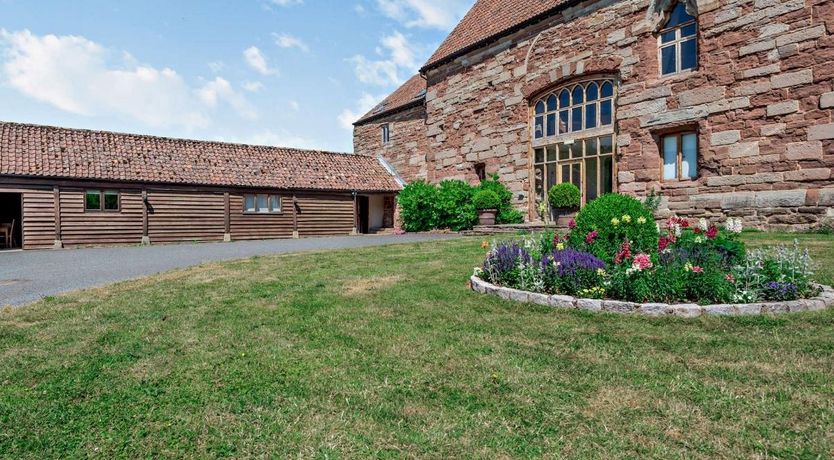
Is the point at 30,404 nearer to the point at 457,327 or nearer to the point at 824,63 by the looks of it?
the point at 457,327

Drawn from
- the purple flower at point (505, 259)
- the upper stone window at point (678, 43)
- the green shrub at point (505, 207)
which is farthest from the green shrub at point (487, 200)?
the purple flower at point (505, 259)

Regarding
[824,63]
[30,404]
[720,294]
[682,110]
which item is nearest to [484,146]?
[682,110]

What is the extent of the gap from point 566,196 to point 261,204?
47.0ft

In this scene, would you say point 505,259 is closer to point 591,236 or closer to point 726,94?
point 591,236

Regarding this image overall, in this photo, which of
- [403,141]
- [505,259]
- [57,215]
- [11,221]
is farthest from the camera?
[403,141]

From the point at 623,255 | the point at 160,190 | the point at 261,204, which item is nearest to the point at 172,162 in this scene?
the point at 160,190

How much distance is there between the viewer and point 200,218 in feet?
67.6

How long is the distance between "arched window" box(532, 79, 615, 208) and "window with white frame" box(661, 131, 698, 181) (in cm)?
166

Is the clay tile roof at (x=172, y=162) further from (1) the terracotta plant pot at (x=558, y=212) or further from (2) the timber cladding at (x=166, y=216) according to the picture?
(1) the terracotta plant pot at (x=558, y=212)

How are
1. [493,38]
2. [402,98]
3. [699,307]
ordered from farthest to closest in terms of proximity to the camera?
[402,98] → [493,38] → [699,307]

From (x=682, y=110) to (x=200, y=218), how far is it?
63.3ft

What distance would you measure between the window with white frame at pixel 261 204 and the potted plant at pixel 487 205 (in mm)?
10350

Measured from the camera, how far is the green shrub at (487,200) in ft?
57.8

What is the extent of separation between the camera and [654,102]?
1367 centimetres
